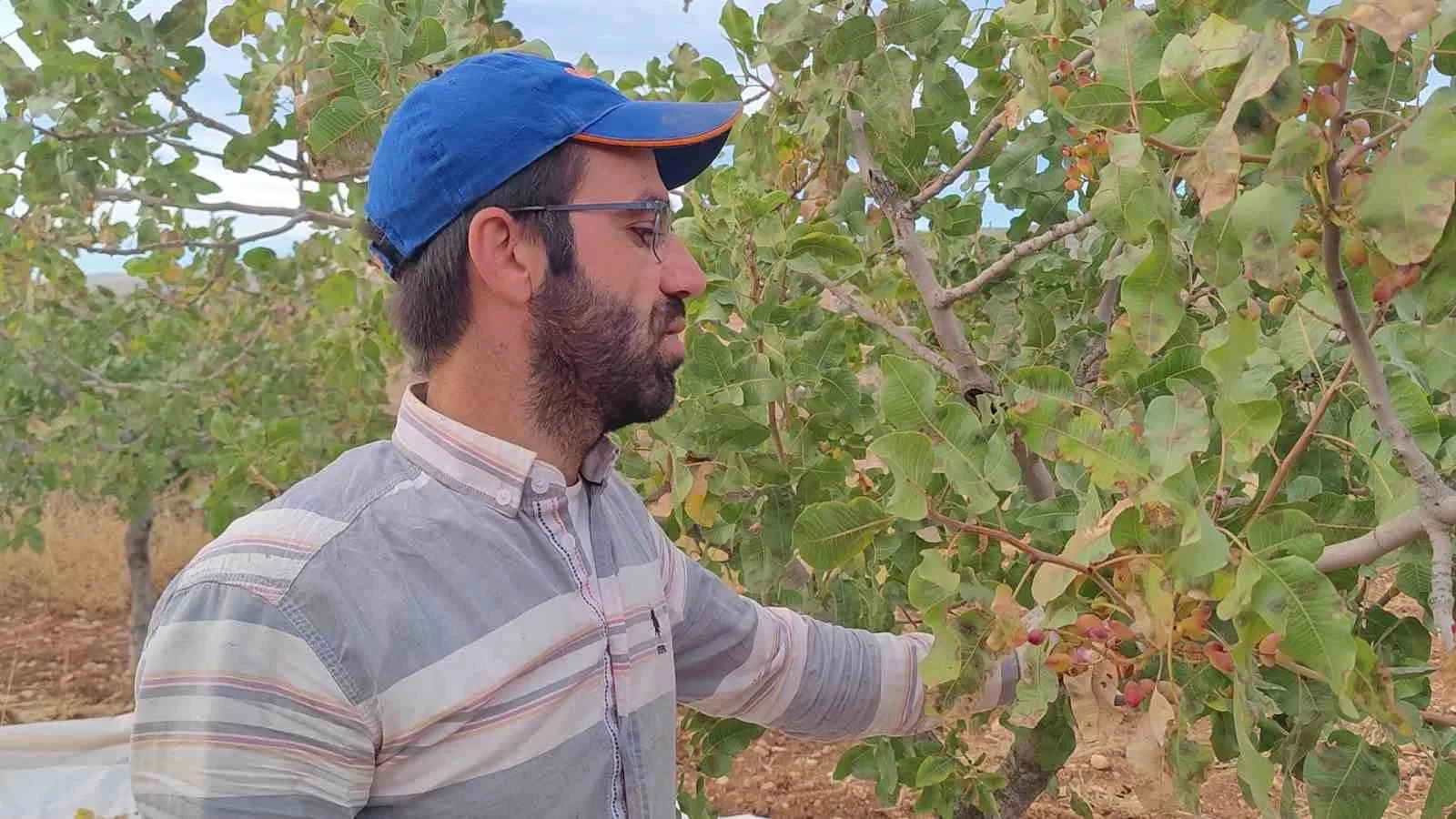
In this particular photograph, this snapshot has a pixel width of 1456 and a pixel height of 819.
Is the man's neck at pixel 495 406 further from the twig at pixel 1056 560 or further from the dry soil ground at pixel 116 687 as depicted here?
the dry soil ground at pixel 116 687

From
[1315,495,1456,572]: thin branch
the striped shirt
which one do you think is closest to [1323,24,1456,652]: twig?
[1315,495,1456,572]: thin branch

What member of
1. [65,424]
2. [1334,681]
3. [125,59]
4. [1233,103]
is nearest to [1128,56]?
[1233,103]

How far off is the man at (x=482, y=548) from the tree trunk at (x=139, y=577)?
485cm

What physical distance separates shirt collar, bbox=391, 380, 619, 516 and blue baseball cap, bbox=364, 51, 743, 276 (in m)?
0.25

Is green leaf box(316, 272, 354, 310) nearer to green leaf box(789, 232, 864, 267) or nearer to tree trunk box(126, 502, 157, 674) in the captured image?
green leaf box(789, 232, 864, 267)

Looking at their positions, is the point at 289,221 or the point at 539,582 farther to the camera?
the point at 289,221

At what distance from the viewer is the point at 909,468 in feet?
3.86

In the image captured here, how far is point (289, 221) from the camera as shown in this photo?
3188 millimetres

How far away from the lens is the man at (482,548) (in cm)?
110

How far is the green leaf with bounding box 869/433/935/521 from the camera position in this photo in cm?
116

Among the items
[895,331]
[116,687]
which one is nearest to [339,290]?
[895,331]

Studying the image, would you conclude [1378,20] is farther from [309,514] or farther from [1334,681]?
[309,514]

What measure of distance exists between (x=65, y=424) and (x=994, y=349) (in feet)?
12.9

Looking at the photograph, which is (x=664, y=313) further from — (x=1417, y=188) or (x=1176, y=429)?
(x=1417, y=188)
